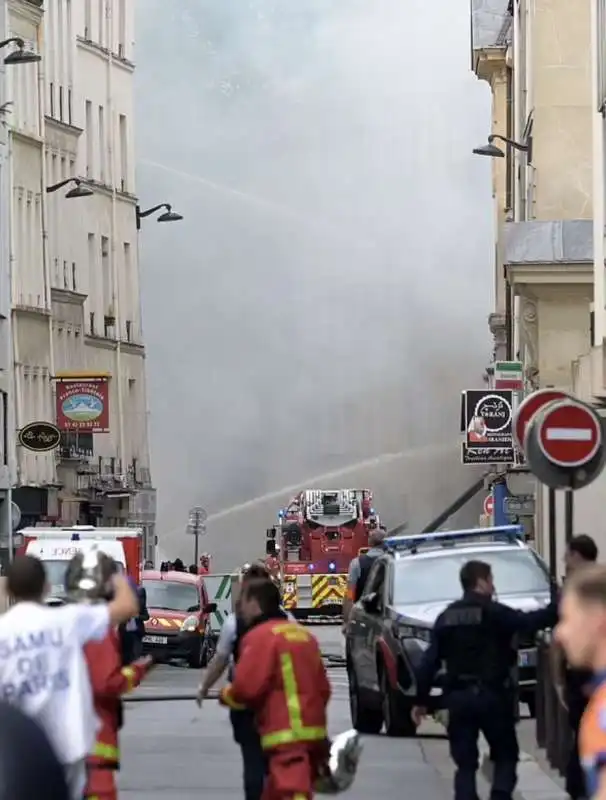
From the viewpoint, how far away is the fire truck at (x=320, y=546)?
63250 mm

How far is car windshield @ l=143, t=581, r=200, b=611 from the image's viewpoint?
41.4 m

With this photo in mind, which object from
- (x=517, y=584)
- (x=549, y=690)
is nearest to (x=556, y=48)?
(x=517, y=584)

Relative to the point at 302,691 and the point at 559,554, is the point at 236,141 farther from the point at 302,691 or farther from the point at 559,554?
the point at 302,691

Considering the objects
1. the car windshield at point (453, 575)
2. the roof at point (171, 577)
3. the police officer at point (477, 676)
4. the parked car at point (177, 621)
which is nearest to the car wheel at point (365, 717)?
the car windshield at point (453, 575)

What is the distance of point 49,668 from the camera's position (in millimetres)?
9781

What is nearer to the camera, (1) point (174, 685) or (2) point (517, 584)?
(2) point (517, 584)

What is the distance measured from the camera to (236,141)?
87.7m

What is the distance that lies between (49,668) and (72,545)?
27.4 metres

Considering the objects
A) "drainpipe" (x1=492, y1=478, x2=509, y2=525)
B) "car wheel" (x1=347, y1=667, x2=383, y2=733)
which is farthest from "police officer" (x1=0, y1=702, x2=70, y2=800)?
"drainpipe" (x1=492, y1=478, x2=509, y2=525)

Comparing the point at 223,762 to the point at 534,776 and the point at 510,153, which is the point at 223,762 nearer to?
the point at 534,776

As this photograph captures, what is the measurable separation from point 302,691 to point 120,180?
64214 mm

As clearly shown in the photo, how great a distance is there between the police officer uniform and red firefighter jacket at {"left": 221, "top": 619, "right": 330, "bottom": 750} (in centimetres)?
173

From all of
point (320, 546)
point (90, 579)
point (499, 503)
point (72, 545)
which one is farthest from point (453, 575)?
point (320, 546)

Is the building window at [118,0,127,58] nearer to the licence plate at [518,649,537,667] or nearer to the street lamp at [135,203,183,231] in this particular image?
the street lamp at [135,203,183,231]
